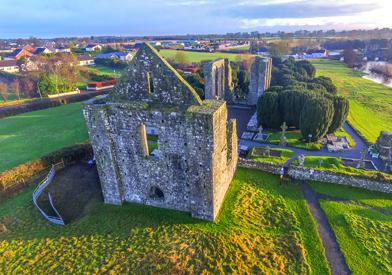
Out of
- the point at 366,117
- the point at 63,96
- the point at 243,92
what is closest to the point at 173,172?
the point at 366,117

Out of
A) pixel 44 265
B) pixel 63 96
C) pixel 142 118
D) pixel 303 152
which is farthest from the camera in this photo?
pixel 63 96

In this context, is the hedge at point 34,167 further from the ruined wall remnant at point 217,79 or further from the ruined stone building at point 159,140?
the ruined wall remnant at point 217,79

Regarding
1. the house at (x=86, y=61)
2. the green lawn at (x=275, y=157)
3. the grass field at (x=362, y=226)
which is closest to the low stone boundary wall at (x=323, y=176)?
the grass field at (x=362, y=226)

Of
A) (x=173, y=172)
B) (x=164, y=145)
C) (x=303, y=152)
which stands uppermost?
(x=164, y=145)

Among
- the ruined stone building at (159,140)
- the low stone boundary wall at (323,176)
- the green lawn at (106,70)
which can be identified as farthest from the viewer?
the green lawn at (106,70)

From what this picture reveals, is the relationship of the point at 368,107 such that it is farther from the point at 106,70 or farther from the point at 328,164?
the point at 106,70

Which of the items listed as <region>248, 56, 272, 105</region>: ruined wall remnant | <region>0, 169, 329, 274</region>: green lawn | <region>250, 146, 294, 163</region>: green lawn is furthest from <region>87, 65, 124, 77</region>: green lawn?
<region>0, 169, 329, 274</region>: green lawn

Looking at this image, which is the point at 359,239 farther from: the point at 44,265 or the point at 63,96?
the point at 63,96
